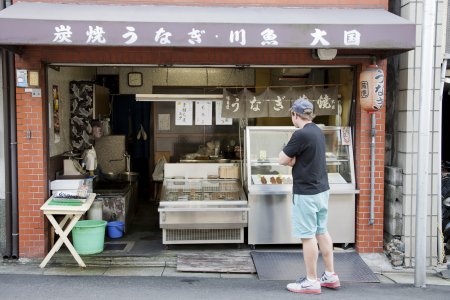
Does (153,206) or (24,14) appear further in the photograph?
(153,206)

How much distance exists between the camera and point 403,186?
7.38 metres

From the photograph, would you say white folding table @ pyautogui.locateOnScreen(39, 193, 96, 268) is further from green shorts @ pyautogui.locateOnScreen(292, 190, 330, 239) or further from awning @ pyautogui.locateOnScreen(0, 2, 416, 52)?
green shorts @ pyautogui.locateOnScreen(292, 190, 330, 239)

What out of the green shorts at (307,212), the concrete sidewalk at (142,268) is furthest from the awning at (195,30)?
the concrete sidewalk at (142,268)

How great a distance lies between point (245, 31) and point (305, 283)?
10.8 ft

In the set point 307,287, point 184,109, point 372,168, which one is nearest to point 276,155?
point 372,168

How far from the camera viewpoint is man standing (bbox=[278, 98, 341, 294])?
5.97 metres

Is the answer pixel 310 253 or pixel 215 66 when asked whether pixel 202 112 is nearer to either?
pixel 215 66

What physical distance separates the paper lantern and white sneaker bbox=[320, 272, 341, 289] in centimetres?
253

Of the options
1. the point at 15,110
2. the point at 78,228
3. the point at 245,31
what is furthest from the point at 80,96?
the point at 245,31

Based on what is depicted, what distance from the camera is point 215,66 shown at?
779 cm

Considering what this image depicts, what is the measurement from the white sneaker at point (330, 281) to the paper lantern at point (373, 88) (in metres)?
2.53

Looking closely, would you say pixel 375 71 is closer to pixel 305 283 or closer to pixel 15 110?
pixel 305 283

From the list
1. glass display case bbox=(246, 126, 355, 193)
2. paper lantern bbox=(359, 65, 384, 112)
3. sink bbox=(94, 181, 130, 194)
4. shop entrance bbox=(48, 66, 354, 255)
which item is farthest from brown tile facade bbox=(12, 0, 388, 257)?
sink bbox=(94, 181, 130, 194)

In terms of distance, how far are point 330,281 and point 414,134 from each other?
261 centimetres
